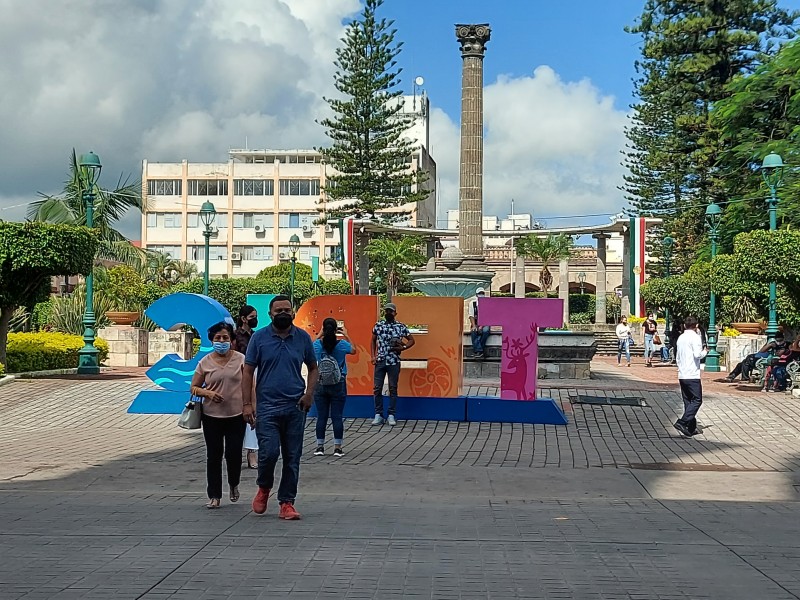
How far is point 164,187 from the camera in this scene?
8231 cm

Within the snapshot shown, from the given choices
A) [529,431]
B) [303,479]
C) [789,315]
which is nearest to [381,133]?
[789,315]

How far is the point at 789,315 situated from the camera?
Result: 29.5 meters

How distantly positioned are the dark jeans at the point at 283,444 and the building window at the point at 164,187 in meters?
76.7

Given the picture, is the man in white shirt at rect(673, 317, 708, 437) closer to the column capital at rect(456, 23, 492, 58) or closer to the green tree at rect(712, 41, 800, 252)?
the green tree at rect(712, 41, 800, 252)

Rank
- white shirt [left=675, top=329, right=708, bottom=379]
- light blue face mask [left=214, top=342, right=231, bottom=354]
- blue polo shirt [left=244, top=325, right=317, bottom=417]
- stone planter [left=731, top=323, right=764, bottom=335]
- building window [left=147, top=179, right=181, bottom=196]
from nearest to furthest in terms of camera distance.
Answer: blue polo shirt [left=244, top=325, right=317, bottom=417] < light blue face mask [left=214, top=342, right=231, bottom=354] < white shirt [left=675, top=329, right=708, bottom=379] < stone planter [left=731, top=323, right=764, bottom=335] < building window [left=147, top=179, right=181, bottom=196]

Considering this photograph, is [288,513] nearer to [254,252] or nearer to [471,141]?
[471,141]

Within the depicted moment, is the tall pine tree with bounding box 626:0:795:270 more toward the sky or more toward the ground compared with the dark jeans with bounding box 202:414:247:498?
more toward the sky

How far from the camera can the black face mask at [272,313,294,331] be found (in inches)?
310

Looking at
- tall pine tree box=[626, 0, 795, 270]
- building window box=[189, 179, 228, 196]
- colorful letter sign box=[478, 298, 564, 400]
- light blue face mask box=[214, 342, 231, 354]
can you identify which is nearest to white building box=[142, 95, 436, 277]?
building window box=[189, 179, 228, 196]

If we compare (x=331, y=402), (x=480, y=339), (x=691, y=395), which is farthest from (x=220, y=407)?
(x=480, y=339)

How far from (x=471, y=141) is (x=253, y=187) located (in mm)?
44385

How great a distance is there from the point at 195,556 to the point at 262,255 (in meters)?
75.5

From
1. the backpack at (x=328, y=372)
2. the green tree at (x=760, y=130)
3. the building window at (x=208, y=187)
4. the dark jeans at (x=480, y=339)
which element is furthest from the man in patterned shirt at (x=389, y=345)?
the building window at (x=208, y=187)

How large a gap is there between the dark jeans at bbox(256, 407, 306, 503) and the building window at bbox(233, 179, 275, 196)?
7397cm
